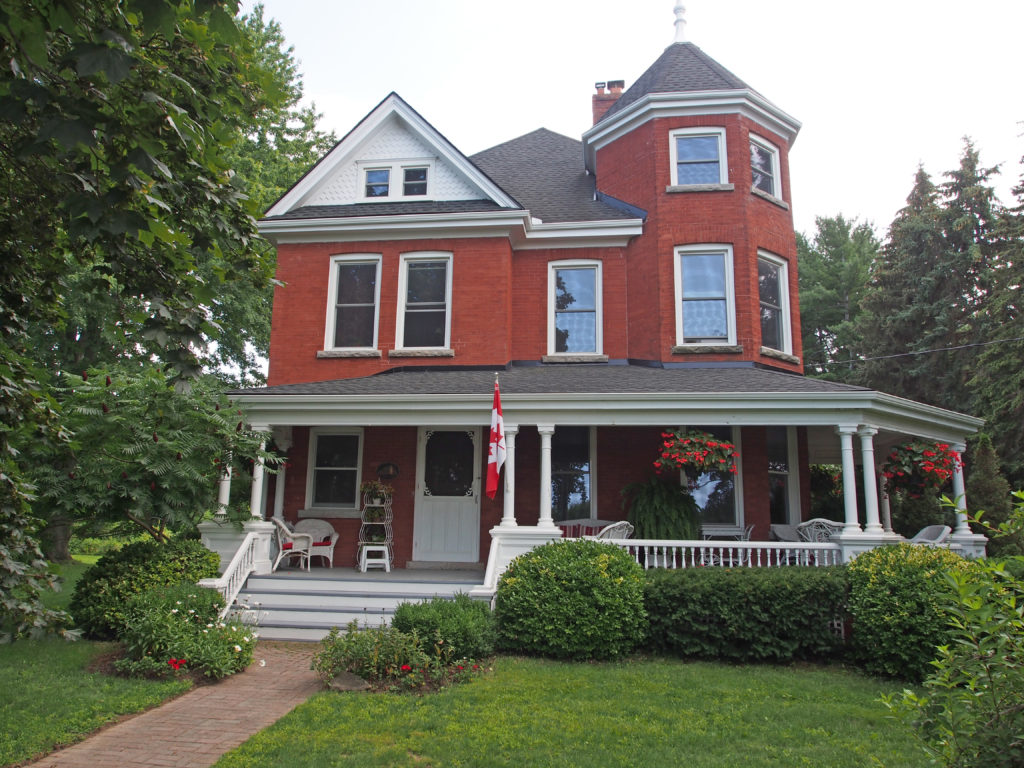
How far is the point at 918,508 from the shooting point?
16.6m

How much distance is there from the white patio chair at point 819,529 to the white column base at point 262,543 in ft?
27.7

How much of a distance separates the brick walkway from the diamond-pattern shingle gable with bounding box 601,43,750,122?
1242cm

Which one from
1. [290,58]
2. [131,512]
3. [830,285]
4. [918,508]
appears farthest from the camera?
[830,285]

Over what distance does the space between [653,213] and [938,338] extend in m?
19.3

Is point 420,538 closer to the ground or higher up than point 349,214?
closer to the ground

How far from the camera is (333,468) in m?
13.1

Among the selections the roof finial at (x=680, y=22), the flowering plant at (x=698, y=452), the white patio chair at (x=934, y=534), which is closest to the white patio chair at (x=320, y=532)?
the flowering plant at (x=698, y=452)

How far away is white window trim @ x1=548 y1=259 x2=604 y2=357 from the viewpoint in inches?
550

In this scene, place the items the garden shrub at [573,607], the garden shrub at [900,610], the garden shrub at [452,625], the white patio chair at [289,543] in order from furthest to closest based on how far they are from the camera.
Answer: the white patio chair at [289,543] → the garden shrub at [573,607] → the garden shrub at [900,610] → the garden shrub at [452,625]

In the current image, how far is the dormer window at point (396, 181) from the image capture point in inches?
579

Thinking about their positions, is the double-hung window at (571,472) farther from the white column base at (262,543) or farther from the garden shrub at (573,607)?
the white column base at (262,543)

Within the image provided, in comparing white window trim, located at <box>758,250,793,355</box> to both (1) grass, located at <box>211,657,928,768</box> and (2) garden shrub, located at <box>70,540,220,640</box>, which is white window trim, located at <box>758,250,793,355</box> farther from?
(2) garden shrub, located at <box>70,540,220,640</box>

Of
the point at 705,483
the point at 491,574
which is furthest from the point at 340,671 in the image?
the point at 705,483

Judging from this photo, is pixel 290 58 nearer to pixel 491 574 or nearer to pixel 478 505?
pixel 478 505
